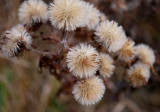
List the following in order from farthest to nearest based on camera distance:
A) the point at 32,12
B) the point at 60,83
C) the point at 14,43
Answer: the point at 60,83, the point at 32,12, the point at 14,43

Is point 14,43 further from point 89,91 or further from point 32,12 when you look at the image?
point 89,91

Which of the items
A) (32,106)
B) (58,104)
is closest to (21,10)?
(32,106)

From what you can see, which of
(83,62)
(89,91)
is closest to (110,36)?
(83,62)

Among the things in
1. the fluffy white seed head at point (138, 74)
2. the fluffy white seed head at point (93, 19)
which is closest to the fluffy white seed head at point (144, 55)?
the fluffy white seed head at point (138, 74)

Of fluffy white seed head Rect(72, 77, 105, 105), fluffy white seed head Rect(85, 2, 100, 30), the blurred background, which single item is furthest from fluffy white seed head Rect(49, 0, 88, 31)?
the blurred background

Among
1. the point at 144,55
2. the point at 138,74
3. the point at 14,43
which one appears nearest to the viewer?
the point at 14,43

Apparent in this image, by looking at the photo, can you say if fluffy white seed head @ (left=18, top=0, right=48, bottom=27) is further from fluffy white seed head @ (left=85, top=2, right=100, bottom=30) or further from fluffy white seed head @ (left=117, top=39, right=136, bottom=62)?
fluffy white seed head @ (left=117, top=39, right=136, bottom=62)
